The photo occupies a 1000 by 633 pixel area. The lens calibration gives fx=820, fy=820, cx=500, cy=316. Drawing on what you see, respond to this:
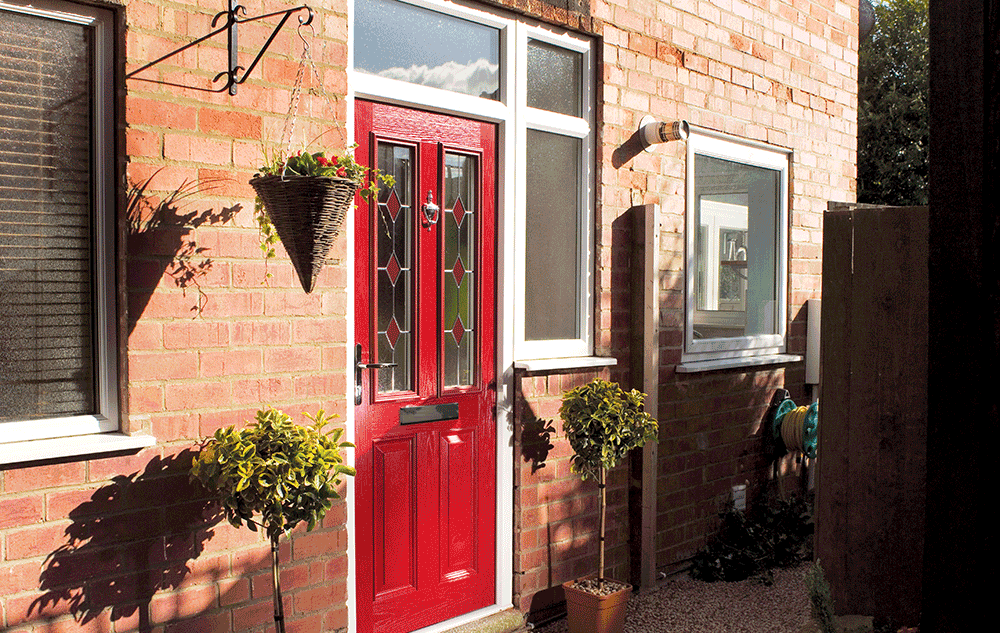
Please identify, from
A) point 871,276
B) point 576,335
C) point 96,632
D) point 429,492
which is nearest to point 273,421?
point 96,632

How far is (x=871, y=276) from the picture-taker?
3.72 m

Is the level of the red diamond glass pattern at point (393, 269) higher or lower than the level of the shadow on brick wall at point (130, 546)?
higher

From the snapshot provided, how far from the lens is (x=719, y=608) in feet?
15.1

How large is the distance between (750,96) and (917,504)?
10.1 feet

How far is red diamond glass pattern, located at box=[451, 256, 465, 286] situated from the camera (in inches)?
156

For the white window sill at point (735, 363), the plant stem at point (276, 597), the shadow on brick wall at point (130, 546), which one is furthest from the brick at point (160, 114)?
the white window sill at point (735, 363)

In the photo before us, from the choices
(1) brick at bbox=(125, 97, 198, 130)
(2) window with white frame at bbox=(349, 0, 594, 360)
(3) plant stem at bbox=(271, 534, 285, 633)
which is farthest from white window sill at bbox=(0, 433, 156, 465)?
(2) window with white frame at bbox=(349, 0, 594, 360)

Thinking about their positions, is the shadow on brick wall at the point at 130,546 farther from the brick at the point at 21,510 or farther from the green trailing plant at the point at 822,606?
the green trailing plant at the point at 822,606

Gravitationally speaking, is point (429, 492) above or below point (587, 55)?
below

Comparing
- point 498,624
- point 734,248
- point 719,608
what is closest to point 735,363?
point 734,248

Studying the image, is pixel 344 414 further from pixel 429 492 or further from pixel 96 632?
pixel 96 632

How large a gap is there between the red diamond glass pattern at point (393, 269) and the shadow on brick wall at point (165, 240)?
2.78 ft

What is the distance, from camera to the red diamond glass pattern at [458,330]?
3963 mm

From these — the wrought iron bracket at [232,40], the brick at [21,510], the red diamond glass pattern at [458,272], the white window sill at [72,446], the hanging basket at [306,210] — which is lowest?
the brick at [21,510]
